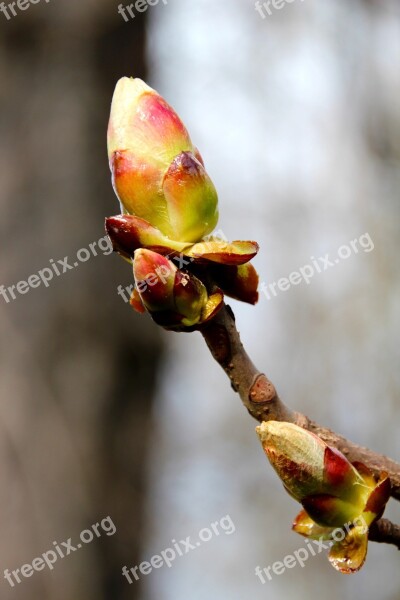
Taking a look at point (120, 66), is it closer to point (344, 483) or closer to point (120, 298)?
point (120, 298)
